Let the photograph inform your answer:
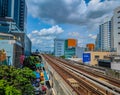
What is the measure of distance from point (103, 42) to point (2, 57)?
147 meters

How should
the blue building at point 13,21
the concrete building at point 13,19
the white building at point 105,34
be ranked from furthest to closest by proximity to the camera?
1. the white building at point 105,34
2. the concrete building at point 13,19
3. the blue building at point 13,21

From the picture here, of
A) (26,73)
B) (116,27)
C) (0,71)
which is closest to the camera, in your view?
(0,71)

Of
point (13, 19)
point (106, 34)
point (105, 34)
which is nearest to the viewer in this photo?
point (13, 19)

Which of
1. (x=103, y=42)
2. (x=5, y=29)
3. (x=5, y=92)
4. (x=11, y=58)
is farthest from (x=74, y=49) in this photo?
(x=5, y=92)

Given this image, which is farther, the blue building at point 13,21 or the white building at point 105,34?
the white building at point 105,34

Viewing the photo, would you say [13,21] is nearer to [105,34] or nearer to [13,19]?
[13,19]

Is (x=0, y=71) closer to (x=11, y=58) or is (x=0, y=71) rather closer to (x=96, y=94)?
(x=96, y=94)

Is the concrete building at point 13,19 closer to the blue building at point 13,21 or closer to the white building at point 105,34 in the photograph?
the blue building at point 13,21

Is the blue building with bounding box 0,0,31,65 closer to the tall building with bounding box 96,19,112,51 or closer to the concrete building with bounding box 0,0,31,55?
the concrete building with bounding box 0,0,31,55

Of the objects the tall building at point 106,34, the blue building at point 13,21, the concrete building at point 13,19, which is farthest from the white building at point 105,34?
the blue building at point 13,21

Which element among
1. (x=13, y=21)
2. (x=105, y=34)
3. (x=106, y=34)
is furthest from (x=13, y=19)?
(x=105, y=34)

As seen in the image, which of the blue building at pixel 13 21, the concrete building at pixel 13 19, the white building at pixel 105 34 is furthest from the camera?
the white building at pixel 105 34

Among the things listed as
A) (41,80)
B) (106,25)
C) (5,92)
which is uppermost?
(106,25)

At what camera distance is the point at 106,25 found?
621 ft
